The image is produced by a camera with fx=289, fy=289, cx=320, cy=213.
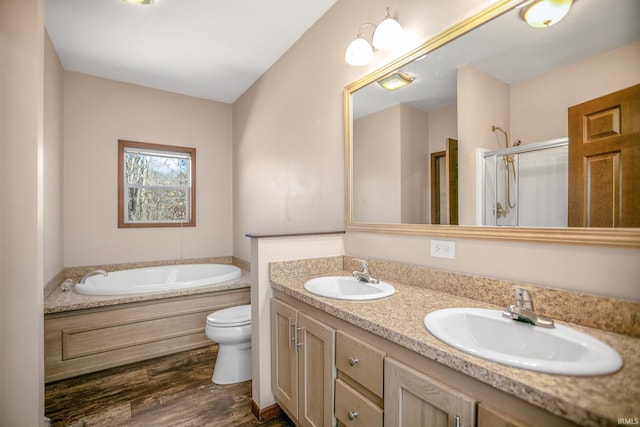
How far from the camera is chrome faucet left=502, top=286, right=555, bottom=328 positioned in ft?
3.03

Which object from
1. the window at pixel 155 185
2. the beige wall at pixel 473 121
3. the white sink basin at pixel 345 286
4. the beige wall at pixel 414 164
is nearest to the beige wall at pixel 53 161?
the window at pixel 155 185

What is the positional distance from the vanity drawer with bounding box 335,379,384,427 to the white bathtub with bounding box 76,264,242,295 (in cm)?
196

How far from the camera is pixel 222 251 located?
3977mm

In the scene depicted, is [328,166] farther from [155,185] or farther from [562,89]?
[155,185]

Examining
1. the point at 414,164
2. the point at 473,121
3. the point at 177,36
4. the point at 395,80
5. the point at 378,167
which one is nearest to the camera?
the point at 473,121

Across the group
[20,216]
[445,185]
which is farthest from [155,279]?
[445,185]

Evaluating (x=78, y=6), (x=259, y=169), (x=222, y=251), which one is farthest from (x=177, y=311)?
(x=78, y=6)

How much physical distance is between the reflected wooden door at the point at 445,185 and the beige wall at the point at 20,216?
6.31 feet

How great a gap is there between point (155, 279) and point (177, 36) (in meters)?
2.59

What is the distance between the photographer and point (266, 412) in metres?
1.75

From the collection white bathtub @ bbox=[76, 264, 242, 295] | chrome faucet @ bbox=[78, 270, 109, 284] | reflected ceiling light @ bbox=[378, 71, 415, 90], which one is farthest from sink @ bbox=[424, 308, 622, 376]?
chrome faucet @ bbox=[78, 270, 109, 284]

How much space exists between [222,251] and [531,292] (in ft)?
11.8

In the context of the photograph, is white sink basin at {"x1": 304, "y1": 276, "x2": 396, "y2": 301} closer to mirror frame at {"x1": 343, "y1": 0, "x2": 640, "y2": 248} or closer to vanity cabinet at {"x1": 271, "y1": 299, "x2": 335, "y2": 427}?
vanity cabinet at {"x1": 271, "y1": 299, "x2": 335, "y2": 427}

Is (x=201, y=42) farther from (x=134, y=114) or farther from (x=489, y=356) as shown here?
(x=489, y=356)
